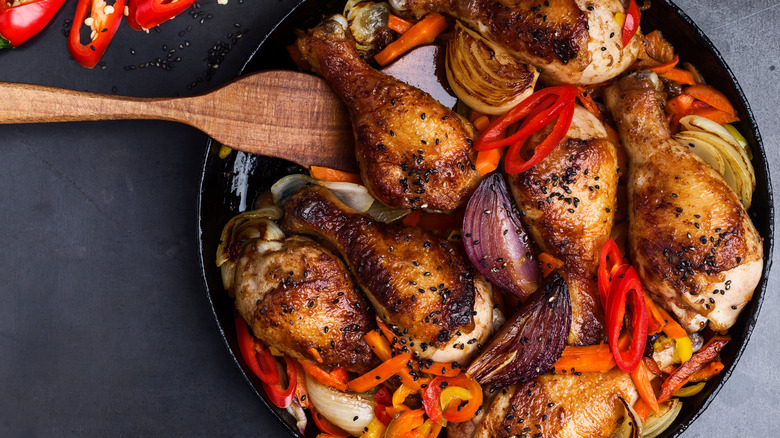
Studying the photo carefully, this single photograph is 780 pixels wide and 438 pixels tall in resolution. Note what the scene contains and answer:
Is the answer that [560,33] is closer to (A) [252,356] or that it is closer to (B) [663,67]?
(B) [663,67]

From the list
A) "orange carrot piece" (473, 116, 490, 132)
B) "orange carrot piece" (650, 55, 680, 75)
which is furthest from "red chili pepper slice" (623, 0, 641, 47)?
"orange carrot piece" (473, 116, 490, 132)

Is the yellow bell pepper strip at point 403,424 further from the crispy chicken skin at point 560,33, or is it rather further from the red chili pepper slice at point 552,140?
the crispy chicken skin at point 560,33

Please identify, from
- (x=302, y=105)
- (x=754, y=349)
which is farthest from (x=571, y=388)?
(x=302, y=105)

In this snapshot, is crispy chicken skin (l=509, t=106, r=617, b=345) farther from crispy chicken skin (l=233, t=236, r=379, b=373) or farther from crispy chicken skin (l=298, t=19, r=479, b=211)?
crispy chicken skin (l=233, t=236, r=379, b=373)

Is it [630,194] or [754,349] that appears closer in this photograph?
[630,194]

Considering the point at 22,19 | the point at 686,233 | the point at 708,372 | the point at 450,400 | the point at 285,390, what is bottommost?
the point at 285,390

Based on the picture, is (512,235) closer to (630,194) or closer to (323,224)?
(630,194)

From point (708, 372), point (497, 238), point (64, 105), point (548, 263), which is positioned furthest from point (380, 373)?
point (64, 105)
